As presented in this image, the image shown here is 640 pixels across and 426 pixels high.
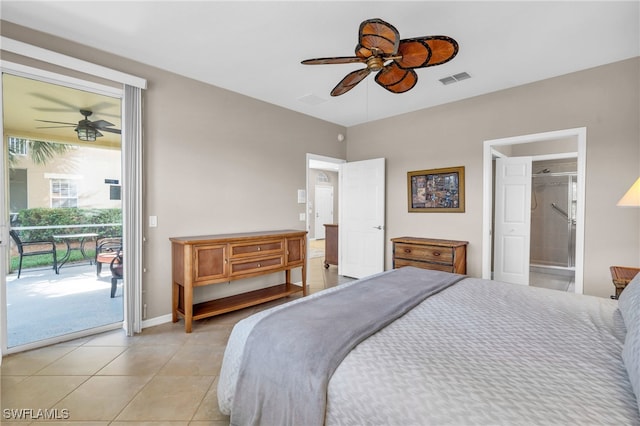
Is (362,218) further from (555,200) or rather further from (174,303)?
(555,200)

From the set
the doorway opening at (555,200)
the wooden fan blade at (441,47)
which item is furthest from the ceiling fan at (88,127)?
the doorway opening at (555,200)

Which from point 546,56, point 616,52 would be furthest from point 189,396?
point 616,52

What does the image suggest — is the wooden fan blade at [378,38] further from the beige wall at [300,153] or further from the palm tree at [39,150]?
the palm tree at [39,150]

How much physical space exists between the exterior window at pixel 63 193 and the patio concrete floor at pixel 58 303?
61 centimetres

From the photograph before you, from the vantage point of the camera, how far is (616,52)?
279 centimetres

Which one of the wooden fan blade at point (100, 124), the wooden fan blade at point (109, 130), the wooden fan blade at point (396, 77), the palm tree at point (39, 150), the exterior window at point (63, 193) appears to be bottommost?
the exterior window at point (63, 193)

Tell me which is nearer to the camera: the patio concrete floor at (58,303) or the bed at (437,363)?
the bed at (437,363)

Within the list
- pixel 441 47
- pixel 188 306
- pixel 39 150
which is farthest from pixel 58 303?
pixel 441 47

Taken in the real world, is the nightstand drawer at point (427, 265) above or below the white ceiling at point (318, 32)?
below

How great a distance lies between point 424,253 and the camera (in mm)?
3922

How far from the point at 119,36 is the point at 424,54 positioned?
8.55ft

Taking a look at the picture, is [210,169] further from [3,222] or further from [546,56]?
[546,56]

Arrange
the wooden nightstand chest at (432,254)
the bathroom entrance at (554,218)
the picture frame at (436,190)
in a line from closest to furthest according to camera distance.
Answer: the wooden nightstand chest at (432,254) < the picture frame at (436,190) < the bathroom entrance at (554,218)

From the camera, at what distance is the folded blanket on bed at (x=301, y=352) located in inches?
46.3
